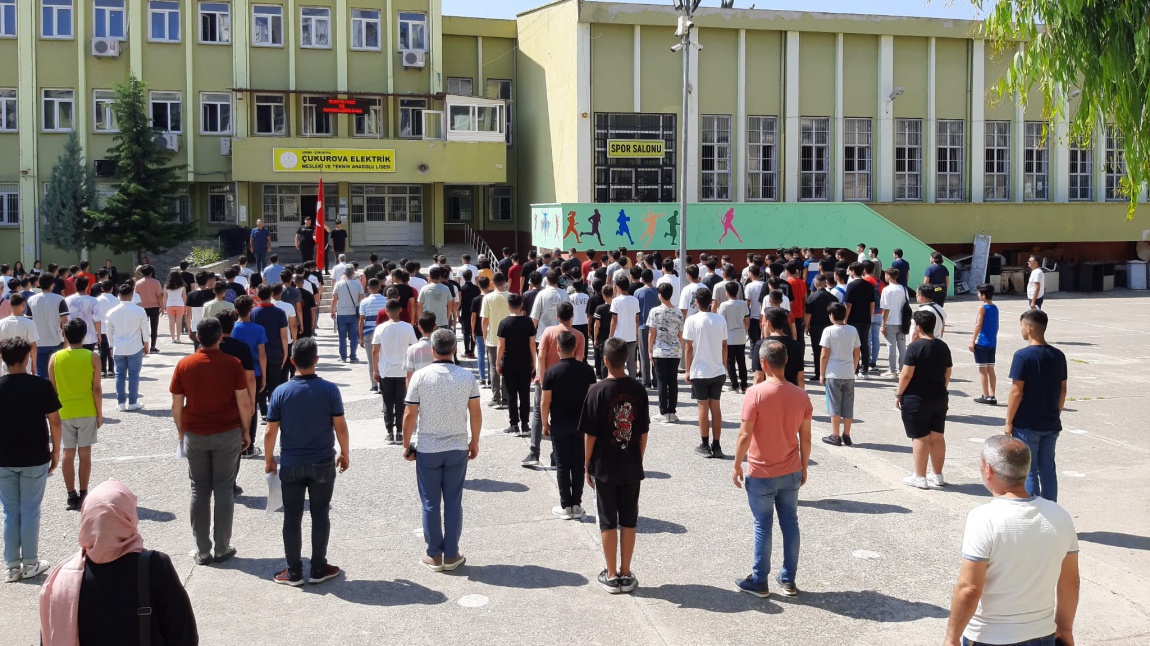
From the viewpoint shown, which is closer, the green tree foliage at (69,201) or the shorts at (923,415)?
the shorts at (923,415)

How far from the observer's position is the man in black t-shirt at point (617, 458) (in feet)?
22.7

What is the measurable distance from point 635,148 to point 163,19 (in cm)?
1729

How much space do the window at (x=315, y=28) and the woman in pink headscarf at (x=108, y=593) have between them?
114ft

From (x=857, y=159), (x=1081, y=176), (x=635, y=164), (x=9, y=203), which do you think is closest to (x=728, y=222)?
(x=635, y=164)

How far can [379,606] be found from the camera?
6.80 metres

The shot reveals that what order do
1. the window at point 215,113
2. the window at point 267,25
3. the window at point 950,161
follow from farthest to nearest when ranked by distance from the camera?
1. the window at point 215,113
2. the window at point 267,25
3. the window at point 950,161

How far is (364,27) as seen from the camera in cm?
3641

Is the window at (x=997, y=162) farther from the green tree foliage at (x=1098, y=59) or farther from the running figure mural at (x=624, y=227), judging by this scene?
the green tree foliage at (x=1098, y=59)

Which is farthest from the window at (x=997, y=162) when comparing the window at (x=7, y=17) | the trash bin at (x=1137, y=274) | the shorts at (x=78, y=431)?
the window at (x=7, y=17)

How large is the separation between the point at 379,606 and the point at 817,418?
Result: 7532mm

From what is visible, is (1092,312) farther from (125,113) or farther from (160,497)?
(125,113)

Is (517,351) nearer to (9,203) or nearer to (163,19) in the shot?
(163,19)

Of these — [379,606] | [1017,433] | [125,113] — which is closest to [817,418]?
[1017,433]

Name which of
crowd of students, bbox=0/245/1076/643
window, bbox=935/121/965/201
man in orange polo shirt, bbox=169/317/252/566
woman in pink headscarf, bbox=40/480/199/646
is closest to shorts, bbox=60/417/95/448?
crowd of students, bbox=0/245/1076/643
